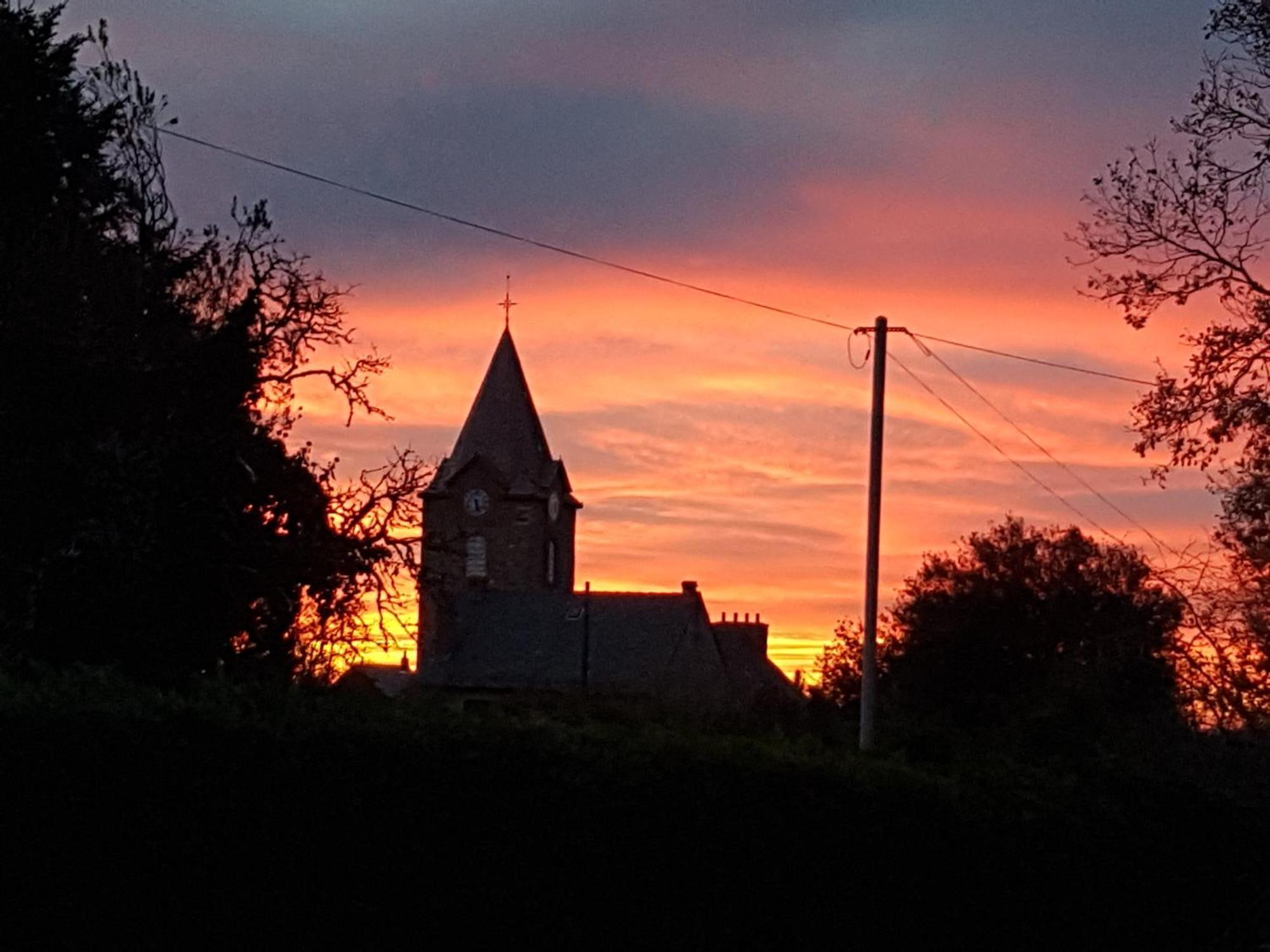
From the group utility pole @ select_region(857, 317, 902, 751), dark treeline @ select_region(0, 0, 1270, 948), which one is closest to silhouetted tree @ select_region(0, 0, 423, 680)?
dark treeline @ select_region(0, 0, 1270, 948)

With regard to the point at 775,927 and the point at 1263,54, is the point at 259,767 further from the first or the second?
the point at 1263,54

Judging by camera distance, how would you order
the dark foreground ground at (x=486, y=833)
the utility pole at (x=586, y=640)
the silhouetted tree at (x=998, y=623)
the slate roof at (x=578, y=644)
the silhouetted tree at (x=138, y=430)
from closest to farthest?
the dark foreground ground at (x=486, y=833)
the silhouetted tree at (x=138, y=430)
the silhouetted tree at (x=998, y=623)
the utility pole at (x=586, y=640)
the slate roof at (x=578, y=644)

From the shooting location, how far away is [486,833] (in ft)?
33.1

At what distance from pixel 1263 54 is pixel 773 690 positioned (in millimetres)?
47668

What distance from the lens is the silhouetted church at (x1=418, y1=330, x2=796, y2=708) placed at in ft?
267

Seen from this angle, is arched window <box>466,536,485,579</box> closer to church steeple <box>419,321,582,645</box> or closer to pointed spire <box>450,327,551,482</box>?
church steeple <box>419,321,582,645</box>

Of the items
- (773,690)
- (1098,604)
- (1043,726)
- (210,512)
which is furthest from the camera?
(773,690)

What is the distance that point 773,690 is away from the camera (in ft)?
203

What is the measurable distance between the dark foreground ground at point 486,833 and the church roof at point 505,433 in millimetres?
75280

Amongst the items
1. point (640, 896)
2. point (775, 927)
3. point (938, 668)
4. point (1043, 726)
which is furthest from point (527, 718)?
point (938, 668)

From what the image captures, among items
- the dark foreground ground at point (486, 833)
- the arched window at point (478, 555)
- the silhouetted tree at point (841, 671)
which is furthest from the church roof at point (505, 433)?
the dark foreground ground at point (486, 833)

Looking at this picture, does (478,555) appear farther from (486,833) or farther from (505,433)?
(486,833)

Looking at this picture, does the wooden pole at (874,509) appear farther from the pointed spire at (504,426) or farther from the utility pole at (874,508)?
the pointed spire at (504,426)

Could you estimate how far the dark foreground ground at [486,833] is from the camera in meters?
9.50
